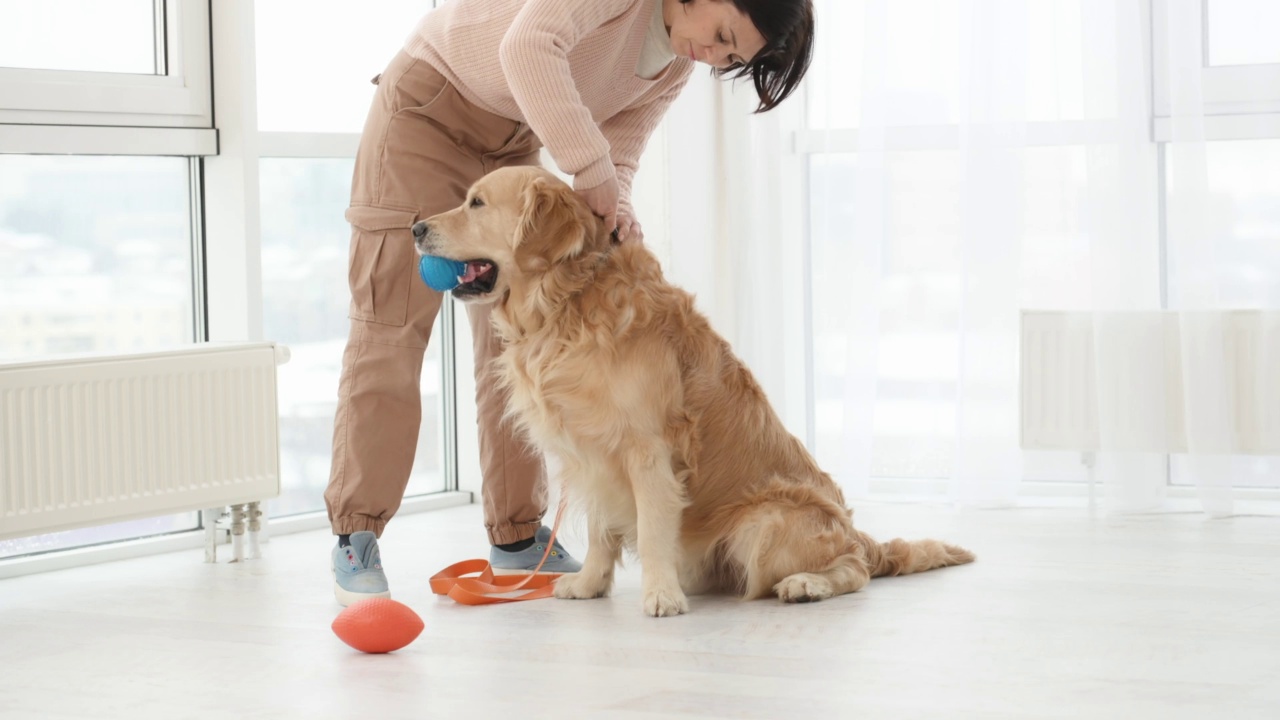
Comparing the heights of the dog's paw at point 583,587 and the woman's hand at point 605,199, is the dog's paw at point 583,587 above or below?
below

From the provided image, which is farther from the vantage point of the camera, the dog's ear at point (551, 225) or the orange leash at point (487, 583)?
the orange leash at point (487, 583)

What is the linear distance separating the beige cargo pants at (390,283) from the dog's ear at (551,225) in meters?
0.27

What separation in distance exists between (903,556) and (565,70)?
1252 millimetres

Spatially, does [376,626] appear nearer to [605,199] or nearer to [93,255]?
[605,199]

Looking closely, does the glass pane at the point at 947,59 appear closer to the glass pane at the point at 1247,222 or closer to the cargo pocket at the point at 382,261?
the glass pane at the point at 1247,222

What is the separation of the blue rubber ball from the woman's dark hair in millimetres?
618

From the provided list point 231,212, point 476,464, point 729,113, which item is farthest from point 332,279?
point 729,113

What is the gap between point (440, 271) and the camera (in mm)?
2520

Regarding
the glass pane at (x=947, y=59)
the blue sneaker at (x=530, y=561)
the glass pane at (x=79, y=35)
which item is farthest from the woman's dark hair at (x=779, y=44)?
the glass pane at (x=79, y=35)

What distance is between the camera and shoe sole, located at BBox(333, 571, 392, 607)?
2.61 metres

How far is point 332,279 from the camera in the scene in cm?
389

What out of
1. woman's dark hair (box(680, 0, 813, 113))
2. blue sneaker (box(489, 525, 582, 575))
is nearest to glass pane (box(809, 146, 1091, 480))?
blue sneaker (box(489, 525, 582, 575))

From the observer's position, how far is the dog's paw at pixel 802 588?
8.41 ft

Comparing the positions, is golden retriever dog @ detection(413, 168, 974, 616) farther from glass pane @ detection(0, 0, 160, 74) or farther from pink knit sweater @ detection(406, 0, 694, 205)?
glass pane @ detection(0, 0, 160, 74)
